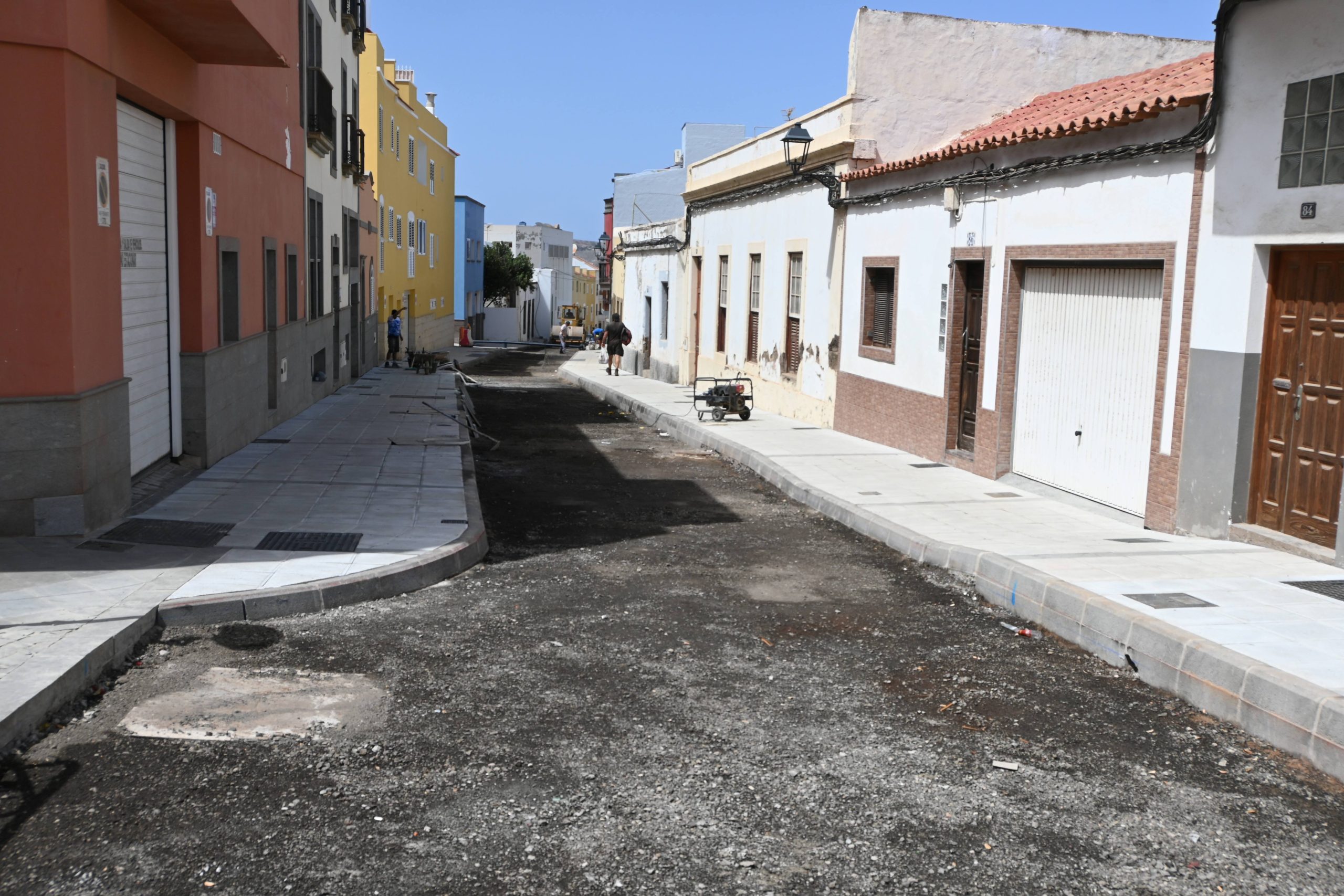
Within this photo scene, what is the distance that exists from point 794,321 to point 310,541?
40.3 ft

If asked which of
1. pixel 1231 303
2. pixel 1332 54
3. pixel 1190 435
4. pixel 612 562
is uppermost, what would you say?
pixel 1332 54

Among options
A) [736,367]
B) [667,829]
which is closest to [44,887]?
[667,829]

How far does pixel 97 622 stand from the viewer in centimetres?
604

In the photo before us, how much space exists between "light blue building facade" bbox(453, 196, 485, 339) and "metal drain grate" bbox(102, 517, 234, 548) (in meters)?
46.7

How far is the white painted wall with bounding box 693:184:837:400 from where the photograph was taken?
17750 millimetres

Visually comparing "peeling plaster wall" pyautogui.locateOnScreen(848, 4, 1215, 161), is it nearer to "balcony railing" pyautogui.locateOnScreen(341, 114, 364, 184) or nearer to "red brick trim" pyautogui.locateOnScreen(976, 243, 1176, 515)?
"red brick trim" pyautogui.locateOnScreen(976, 243, 1176, 515)

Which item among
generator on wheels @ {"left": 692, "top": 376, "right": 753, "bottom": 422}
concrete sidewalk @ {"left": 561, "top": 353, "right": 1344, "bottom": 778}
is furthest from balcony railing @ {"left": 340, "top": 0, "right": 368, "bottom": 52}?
concrete sidewalk @ {"left": 561, "top": 353, "right": 1344, "bottom": 778}

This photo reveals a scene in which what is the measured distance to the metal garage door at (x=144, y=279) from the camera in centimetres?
966

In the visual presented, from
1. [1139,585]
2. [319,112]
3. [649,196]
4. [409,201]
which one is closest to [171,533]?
[1139,585]

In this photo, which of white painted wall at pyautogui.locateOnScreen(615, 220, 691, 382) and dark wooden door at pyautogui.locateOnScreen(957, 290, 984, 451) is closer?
dark wooden door at pyautogui.locateOnScreen(957, 290, 984, 451)

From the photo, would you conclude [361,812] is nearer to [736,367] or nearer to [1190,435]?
[1190,435]

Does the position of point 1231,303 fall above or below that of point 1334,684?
above

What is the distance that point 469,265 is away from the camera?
6125cm

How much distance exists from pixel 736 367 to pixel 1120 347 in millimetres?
12341
